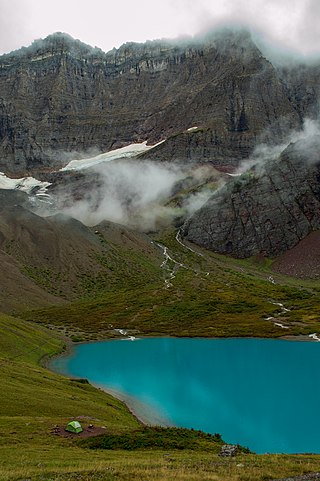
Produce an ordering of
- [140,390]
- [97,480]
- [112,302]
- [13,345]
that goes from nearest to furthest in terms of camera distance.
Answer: [97,480]
[140,390]
[13,345]
[112,302]

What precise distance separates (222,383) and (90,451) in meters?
50.3

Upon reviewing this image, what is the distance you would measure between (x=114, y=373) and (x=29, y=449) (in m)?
58.5

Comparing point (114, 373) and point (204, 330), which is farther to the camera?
point (204, 330)

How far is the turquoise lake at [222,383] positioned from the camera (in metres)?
53.6

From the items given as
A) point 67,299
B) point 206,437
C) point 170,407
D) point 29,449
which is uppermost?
point 29,449

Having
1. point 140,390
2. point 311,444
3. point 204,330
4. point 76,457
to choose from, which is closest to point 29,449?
point 76,457

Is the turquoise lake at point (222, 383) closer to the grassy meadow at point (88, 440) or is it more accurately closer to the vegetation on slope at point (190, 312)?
the grassy meadow at point (88, 440)

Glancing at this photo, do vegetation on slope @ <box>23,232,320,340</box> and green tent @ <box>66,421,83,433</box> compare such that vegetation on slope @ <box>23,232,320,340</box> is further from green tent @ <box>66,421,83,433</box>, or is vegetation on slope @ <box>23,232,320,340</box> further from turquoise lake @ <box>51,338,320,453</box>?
green tent @ <box>66,421,83,433</box>

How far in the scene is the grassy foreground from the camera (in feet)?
72.4

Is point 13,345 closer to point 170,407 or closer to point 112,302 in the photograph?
point 170,407

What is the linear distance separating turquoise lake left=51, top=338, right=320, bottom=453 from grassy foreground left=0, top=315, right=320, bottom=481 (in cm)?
1094

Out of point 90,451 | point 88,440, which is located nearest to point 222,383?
point 88,440

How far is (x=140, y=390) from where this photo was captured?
71.5 meters

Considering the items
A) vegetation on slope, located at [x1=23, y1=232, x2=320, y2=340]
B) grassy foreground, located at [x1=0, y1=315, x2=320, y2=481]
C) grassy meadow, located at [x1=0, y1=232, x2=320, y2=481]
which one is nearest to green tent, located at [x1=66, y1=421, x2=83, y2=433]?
grassy meadow, located at [x1=0, y1=232, x2=320, y2=481]
